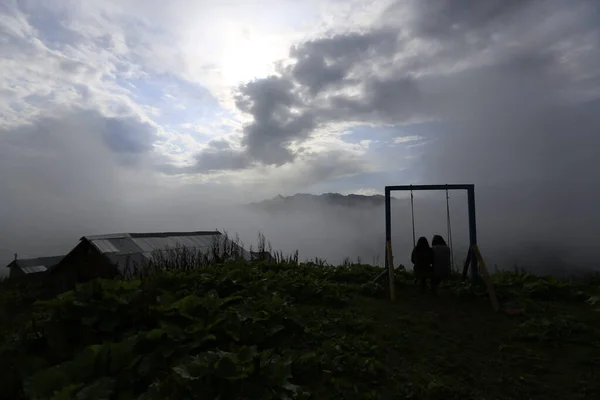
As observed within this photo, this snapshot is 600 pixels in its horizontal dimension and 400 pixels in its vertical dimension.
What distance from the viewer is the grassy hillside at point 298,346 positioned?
381cm

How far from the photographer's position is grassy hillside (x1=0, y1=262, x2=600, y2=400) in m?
3.81

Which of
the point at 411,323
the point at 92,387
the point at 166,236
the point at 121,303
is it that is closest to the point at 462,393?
the point at 411,323

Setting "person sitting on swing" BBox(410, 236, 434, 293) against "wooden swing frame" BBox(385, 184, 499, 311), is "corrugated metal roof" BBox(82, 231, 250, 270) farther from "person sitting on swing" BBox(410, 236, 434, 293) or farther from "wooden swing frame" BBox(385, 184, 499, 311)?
"person sitting on swing" BBox(410, 236, 434, 293)

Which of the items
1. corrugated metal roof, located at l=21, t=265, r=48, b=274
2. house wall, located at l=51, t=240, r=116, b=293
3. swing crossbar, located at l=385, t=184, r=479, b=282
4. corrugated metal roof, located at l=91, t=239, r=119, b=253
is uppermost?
swing crossbar, located at l=385, t=184, r=479, b=282

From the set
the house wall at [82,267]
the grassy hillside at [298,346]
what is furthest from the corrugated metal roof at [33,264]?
the grassy hillside at [298,346]

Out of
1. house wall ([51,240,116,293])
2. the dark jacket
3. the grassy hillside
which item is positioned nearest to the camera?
the grassy hillside

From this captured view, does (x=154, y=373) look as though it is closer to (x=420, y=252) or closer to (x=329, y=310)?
(x=329, y=310)

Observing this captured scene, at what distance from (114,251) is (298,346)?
1981cm

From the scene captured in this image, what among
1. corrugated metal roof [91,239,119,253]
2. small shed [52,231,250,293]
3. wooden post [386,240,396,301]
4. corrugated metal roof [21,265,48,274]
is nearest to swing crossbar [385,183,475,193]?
wooden post [386,240,396,301]

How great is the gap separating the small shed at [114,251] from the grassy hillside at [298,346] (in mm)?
Answer: 12738

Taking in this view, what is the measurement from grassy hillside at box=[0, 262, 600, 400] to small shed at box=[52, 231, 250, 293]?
41.8 feet

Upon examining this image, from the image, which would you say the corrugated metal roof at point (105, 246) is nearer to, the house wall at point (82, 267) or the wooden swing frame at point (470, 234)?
the house wall at point (82, 267)

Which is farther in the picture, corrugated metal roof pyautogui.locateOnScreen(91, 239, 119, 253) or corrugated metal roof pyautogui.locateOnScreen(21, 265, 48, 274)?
corrugated metal roof pyautogui.locateOnScreen(21, 265, 48, 274)

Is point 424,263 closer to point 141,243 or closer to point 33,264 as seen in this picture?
point 141,243
